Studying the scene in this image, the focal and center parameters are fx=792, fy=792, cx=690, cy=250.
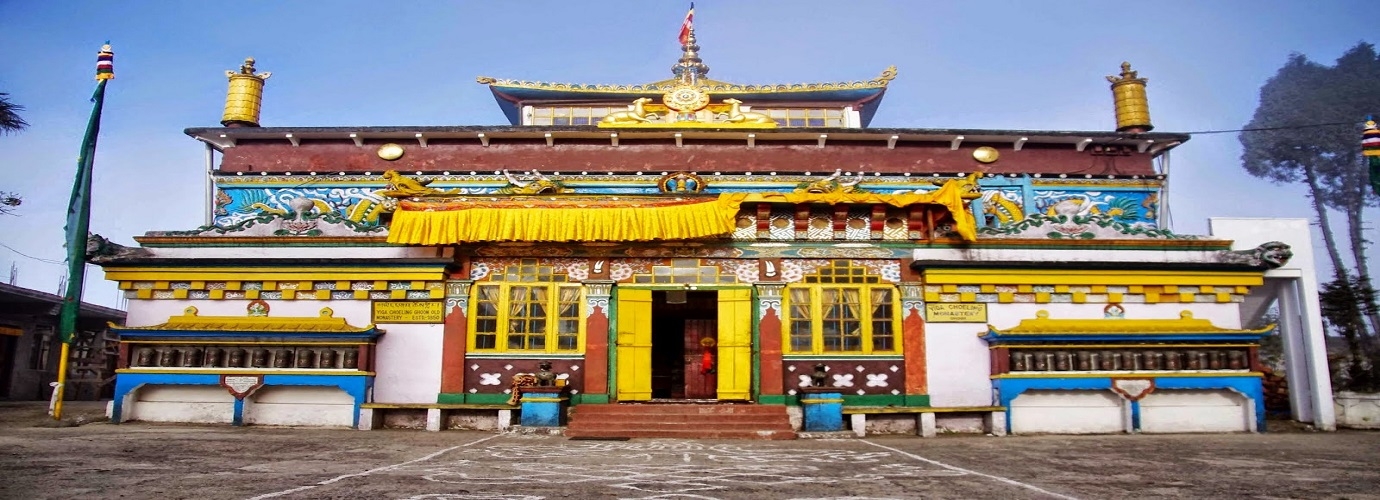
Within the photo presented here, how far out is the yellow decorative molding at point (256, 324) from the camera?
14.5 metres

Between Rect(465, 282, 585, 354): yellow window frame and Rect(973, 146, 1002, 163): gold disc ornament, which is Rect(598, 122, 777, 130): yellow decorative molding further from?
Rect(465, 282, 585, 354): yellow window frame

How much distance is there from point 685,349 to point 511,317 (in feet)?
21.3

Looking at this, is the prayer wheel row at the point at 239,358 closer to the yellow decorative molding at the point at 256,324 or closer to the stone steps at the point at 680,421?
the yellow decorative molding at the point at 256,324

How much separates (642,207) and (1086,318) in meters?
8.82

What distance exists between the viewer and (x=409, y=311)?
1526 cm

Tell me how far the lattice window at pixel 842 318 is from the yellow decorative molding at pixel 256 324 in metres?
8.04

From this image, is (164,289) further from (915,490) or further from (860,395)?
(915,490)

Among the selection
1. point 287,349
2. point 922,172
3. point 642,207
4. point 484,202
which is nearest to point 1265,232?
point 922,172

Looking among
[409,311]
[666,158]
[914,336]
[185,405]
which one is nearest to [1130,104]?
[914,336]

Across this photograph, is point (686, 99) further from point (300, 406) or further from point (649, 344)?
point (300, 406)

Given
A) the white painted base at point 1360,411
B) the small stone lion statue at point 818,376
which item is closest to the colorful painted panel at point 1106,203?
the white painted base at point 1360,411

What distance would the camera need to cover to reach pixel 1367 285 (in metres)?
17.1

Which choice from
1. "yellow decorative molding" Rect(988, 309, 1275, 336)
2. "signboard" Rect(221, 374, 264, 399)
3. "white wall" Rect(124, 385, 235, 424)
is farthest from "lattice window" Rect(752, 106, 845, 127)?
"white wall" Rect(124, 385, 235, 424)

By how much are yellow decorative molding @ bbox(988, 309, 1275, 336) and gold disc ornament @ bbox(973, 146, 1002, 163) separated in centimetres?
488
